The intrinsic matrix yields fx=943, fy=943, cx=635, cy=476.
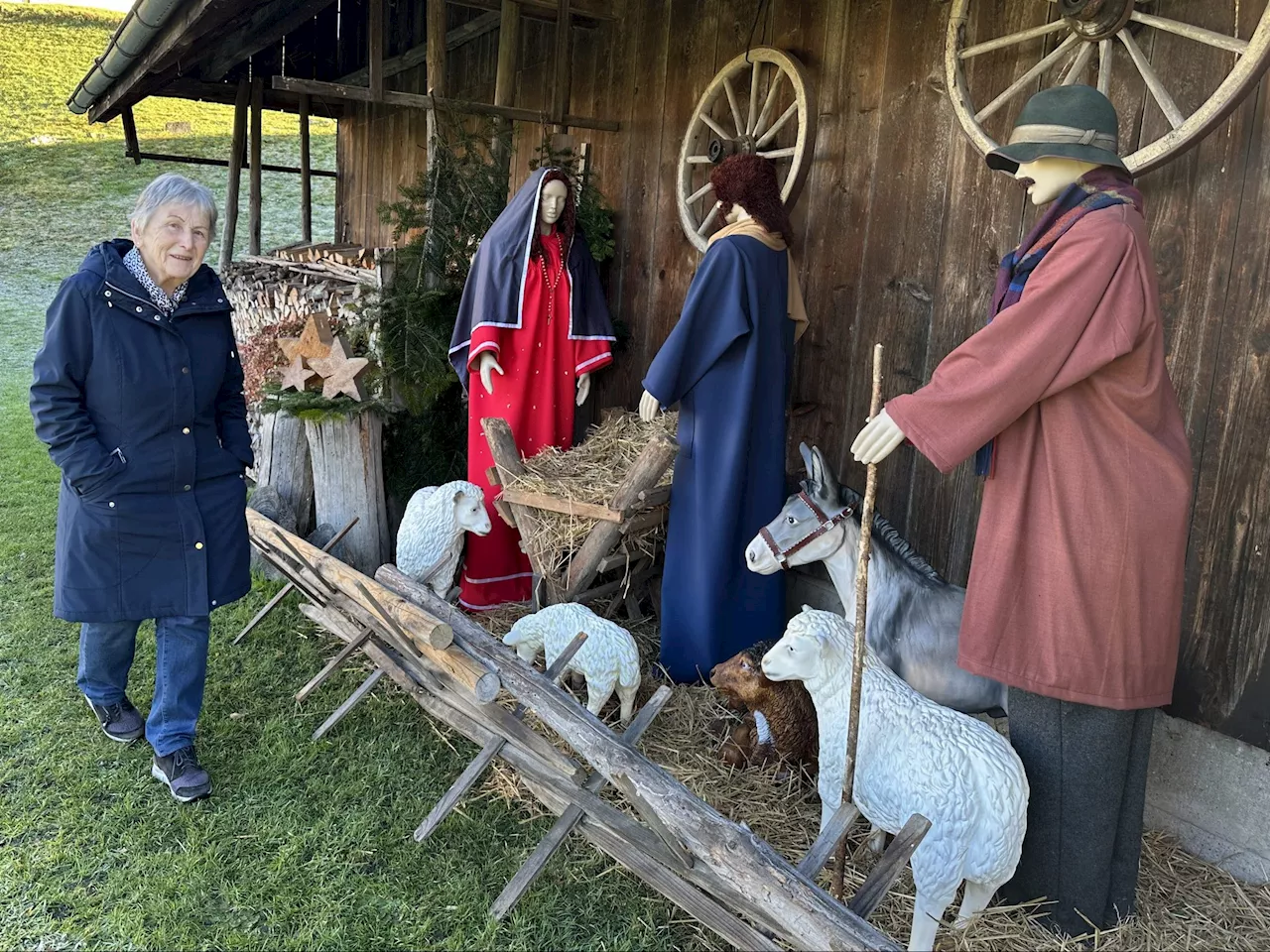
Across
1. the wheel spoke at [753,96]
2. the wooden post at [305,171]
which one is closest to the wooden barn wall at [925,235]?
the wheel spoke at [753,96]

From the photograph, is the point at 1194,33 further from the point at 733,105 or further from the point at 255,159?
the point at 255,159

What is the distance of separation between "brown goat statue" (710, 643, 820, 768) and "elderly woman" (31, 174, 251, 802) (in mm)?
1852

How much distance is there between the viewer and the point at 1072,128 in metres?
2.31

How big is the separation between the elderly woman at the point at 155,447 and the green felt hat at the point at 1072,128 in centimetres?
250

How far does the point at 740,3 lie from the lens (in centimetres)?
466

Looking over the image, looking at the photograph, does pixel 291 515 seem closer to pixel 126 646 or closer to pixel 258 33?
pixel 126 646

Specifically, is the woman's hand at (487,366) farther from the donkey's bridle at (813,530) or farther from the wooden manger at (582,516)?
the donkey's bridle at (813,530)

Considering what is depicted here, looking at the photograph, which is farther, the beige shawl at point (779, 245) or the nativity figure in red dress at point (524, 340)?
the nativity figure in red dress at point (524, 340)

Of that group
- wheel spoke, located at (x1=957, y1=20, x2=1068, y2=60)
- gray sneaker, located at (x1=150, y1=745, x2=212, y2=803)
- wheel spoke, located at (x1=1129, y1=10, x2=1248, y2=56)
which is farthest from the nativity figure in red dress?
wheel spoke, located at (x1=1129, y1=10, x2=1248, y2=56)

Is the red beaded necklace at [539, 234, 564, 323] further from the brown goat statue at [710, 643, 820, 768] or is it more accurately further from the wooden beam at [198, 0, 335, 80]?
the wooden beam at [198, 0, 335, 80]

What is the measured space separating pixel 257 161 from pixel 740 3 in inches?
246

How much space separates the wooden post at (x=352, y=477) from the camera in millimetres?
4930

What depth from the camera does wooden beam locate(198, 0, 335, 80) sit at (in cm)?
710

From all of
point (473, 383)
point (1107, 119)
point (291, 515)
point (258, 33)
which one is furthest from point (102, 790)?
point (258, 33)
